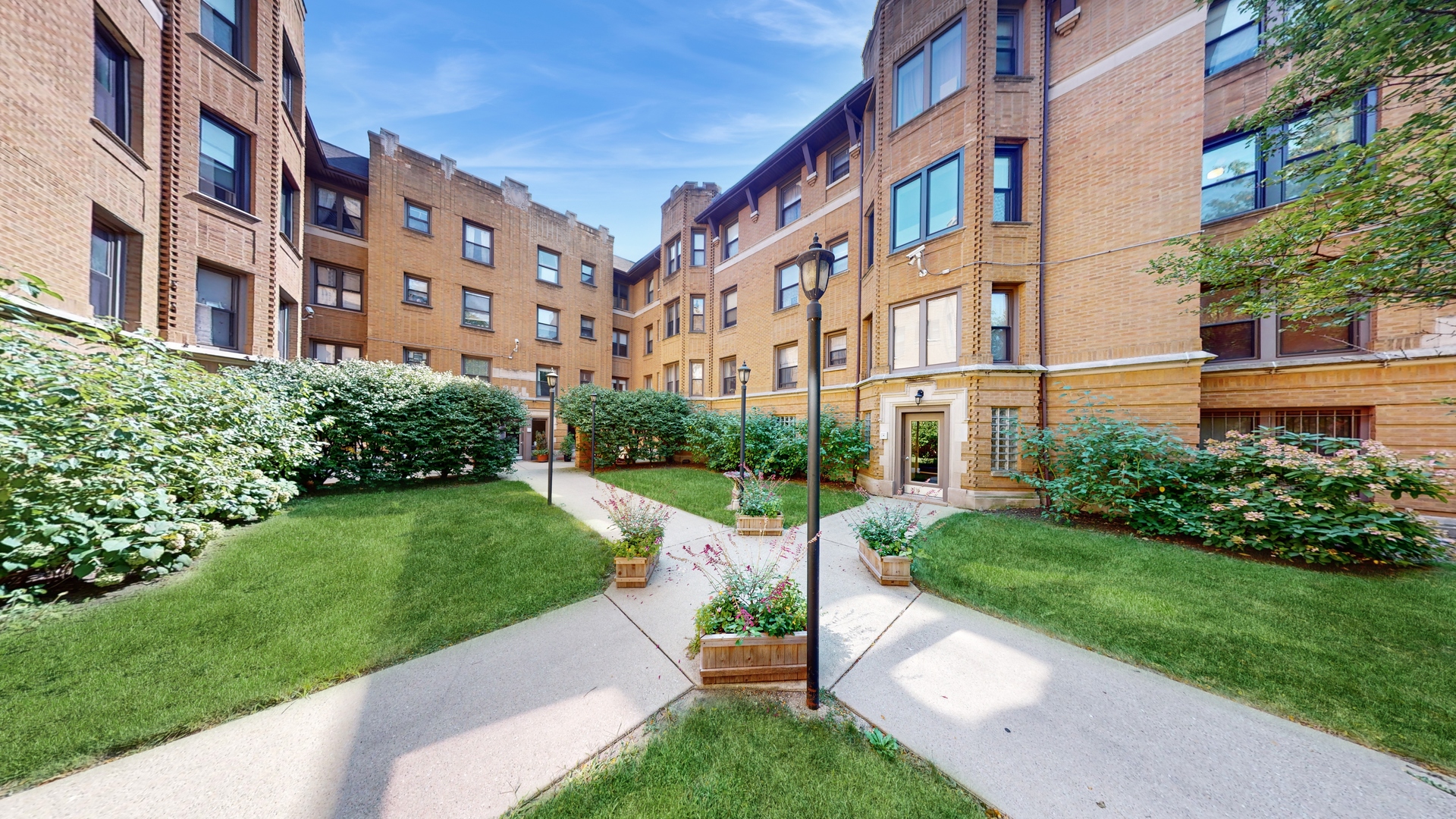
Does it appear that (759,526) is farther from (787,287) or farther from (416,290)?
(416,290)

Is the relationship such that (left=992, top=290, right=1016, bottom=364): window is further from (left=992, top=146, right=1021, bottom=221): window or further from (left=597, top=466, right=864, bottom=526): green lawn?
(left=597, top=466, right=864, bottom=526): green lawn

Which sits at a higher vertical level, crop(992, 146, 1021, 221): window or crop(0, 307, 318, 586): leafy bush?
crop(992, 146, 1021, 221): window

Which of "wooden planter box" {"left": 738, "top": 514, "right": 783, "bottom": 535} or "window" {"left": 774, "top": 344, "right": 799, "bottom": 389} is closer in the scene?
"wooden planter box" {"left": 738, "top": 514, "right": 783, "bottom": 535}

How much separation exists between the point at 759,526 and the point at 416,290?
17.7m

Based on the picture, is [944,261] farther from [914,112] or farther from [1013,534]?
[1013,534]

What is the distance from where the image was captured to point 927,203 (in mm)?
9852

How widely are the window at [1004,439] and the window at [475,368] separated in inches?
720

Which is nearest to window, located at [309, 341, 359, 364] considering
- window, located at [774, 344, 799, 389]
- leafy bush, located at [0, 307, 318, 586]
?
leafy bush, located at [0, 307, 318, 586]

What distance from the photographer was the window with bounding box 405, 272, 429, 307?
1647 centimetres

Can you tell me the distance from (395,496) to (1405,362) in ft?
60.5

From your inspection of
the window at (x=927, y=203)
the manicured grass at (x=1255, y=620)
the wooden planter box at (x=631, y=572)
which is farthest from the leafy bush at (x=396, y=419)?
the window at (x=927, y=203)

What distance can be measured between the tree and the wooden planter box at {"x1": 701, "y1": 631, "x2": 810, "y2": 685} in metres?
6.54

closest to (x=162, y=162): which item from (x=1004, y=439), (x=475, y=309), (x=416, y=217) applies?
(x=416, y=217)

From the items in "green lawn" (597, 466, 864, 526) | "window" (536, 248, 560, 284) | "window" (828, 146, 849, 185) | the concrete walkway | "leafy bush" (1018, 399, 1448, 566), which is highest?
"window" (828, 146, 849, 185)
